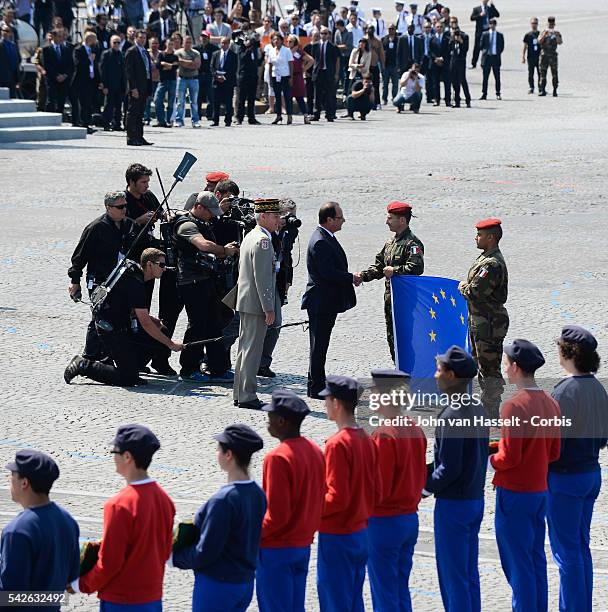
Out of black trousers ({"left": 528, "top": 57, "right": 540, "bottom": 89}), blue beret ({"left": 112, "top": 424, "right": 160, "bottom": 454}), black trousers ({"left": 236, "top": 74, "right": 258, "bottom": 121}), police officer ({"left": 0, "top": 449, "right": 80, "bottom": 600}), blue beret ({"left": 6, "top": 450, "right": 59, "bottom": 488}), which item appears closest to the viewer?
police officer ({"left": 0, "top": 449, "right": 80, "bottom": 600})

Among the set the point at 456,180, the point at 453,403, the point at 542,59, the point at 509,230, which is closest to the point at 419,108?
the point at 542,59

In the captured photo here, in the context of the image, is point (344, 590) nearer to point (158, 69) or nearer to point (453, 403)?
point (453, 403)

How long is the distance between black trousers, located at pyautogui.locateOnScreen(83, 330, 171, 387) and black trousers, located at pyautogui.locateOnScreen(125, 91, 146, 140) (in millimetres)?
15055

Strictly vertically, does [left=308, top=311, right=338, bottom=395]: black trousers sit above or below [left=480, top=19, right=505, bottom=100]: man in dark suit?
below

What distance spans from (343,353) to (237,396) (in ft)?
5.40

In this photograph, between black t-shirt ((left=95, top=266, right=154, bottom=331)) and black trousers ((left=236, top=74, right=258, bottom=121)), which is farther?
black trousers ((left=236, top=74, right=258, bottom=121))

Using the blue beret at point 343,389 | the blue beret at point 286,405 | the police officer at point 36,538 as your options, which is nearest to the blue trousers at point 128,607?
the police officer at point 36,538

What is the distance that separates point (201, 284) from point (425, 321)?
2.07 metres

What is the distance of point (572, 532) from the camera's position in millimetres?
7461

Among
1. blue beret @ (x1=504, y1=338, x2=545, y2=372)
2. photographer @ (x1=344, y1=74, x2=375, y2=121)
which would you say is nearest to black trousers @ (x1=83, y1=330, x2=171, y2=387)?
blue beret @ (x1=504, y1=338, x2=545, y2=372)

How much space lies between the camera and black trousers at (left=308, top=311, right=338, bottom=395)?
1138 cm

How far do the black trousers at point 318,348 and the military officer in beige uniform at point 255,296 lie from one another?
0.45 metres

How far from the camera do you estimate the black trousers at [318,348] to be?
37.3ft

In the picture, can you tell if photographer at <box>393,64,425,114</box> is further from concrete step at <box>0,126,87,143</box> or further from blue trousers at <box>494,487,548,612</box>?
blue trousers at <box>494,487,548,612</box>
